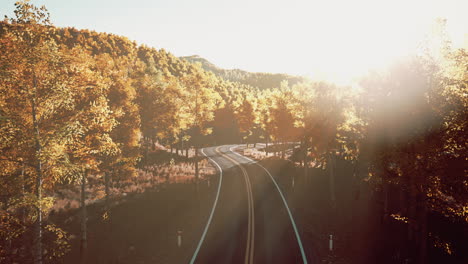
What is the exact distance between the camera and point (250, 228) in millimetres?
18406

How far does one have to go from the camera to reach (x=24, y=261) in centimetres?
1487

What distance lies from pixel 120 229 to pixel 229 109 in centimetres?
6054

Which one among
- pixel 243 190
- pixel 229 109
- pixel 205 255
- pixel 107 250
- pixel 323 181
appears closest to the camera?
pixel 205 255

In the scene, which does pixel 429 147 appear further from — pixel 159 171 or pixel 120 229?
pixel 159 171

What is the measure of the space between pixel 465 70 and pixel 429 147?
3.12 metres

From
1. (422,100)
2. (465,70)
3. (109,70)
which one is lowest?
(422,100)

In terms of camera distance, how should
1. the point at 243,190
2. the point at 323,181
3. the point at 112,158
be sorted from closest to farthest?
the point at 112,158, the point at 243,190, the point at 323,181

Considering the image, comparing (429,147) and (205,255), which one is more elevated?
(429,147)

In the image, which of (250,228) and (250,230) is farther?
(250,228)

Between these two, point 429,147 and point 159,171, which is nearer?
point 429,147

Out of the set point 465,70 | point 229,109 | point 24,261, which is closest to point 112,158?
point 24,261

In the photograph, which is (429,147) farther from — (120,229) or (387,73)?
(120,229)

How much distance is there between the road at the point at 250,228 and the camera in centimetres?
1449

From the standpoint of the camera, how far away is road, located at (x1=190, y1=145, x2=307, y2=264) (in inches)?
571
